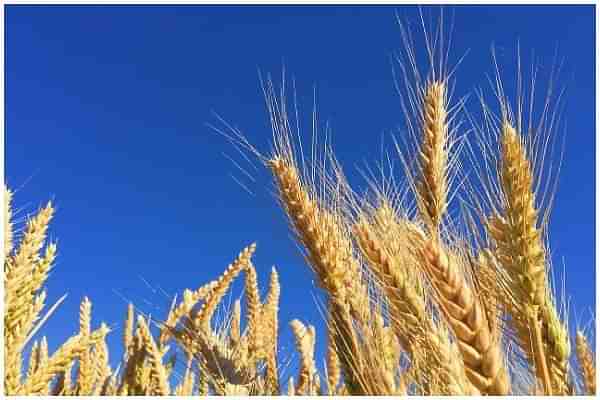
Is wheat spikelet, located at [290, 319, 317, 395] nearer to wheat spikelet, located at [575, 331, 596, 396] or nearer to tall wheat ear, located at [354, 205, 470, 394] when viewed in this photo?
tall wheat ear, located at [354, 205, 470, 394]

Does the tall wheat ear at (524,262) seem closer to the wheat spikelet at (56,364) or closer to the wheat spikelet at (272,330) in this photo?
the wheat spikelet at (272,330)

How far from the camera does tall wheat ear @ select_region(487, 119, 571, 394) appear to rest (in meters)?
1.63

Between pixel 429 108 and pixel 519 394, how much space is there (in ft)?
3.59

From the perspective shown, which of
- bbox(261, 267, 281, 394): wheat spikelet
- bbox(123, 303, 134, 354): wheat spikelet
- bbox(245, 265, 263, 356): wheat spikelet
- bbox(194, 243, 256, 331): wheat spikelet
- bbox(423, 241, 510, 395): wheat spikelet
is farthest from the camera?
bbox(123, 303, 134, 354): wheat spikelet

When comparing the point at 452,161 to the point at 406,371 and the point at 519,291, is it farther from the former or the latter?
the point at 406,371

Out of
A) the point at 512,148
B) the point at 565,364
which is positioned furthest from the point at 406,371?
the point at 512,148

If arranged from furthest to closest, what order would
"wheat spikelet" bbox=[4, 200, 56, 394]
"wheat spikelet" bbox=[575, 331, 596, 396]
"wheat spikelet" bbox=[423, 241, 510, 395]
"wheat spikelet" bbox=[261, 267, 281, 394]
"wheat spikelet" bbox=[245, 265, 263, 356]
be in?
1. "wheat spikelet" bbox=[245, 265, 263, 356]
2. "wheat spikelet" bbox=[261, 267, 281, 394]
3. "wheat spikelet" bbox=[575, 331, 596, 396]
4. "wheat spikelet" bbox=[4, 200, 56, 394]
5. "wheat spikelet" bbox=[423, 241, 510, 395]

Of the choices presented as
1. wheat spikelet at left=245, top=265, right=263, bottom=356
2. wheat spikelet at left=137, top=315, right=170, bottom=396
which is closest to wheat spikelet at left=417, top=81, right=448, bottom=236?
wheat spikelet at left=245, top=265, right=263, bottom=356

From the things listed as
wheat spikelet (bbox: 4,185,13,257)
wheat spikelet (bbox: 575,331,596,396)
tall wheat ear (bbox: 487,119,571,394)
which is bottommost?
wheat spikelet (bbox: 575,331,596,396)

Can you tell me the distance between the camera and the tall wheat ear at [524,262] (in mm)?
1626

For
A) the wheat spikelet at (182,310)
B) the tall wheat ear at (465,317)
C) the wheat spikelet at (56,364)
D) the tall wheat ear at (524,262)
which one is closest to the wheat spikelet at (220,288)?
the wheat spikelet at (182,310)

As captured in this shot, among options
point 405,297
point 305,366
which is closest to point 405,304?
point 405,297

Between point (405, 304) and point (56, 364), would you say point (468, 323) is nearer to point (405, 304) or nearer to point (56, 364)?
point (405, 304)

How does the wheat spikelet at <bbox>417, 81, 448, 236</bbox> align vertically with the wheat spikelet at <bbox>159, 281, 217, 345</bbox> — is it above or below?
above
